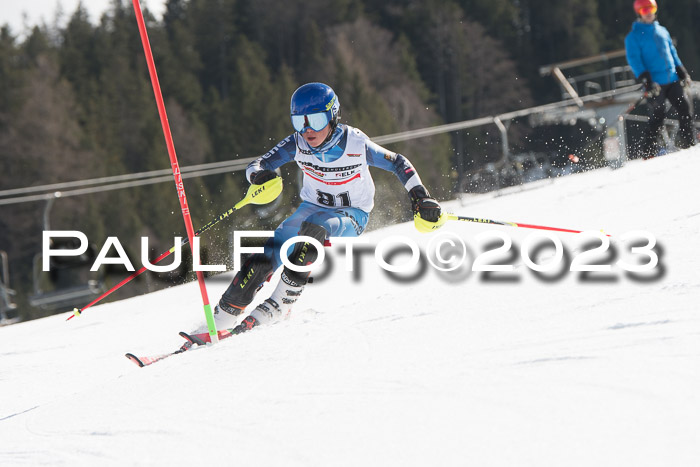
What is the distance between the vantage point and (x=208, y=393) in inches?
124

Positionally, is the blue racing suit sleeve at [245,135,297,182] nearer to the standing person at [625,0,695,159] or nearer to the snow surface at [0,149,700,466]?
the snow surface at [0,149,700,466]

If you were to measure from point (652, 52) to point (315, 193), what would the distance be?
5295mm

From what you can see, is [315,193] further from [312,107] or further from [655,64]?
[655,64]

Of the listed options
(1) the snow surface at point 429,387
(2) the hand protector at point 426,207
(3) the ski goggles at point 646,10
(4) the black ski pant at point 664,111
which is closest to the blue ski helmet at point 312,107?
(2) the hand protector at point 426,207

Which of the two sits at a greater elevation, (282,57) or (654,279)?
(282,57)

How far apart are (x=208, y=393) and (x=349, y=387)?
0.62 m

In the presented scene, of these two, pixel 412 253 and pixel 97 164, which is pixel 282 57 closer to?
pixel 97 164

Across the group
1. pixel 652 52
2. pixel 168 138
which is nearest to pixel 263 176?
pixel 168 138

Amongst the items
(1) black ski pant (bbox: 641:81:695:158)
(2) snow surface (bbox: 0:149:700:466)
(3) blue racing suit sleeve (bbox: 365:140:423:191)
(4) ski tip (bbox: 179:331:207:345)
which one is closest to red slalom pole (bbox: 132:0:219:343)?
(4) ski tip (bbox: 179:331:207:345)

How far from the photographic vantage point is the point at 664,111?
29.2 ft

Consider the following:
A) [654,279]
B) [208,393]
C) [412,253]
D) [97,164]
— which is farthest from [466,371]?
[97,164]

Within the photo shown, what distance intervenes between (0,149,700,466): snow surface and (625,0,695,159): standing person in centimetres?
425

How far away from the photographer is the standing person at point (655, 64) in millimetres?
8656

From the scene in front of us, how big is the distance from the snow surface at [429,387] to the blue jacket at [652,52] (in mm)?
4280
